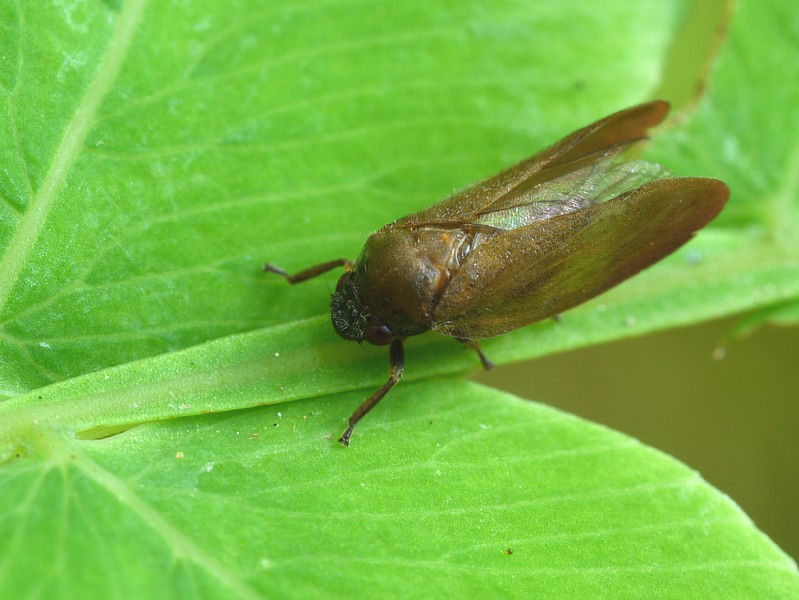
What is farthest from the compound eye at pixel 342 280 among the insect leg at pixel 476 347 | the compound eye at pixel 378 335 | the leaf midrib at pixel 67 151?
the leaf midrib at pixel 67 151

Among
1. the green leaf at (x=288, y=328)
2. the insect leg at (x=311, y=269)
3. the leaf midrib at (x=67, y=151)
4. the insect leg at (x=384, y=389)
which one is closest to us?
the green leaf at (x=288, y=328)

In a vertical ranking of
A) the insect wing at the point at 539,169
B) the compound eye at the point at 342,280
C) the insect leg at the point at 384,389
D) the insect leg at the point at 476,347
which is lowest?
the insect leg at the point at 384,389

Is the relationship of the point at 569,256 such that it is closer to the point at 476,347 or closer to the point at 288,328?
the point at 476,347

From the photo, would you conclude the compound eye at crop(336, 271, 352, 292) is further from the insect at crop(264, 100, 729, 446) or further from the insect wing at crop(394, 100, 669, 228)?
the insect wing at crop(394, 100, 669, 228)

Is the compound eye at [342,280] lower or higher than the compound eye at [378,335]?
higher

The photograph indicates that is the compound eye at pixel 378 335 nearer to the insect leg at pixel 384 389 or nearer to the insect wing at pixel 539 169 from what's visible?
the insect leg at pixel 384 389

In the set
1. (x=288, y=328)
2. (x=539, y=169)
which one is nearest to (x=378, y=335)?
(x=288, y=328)
